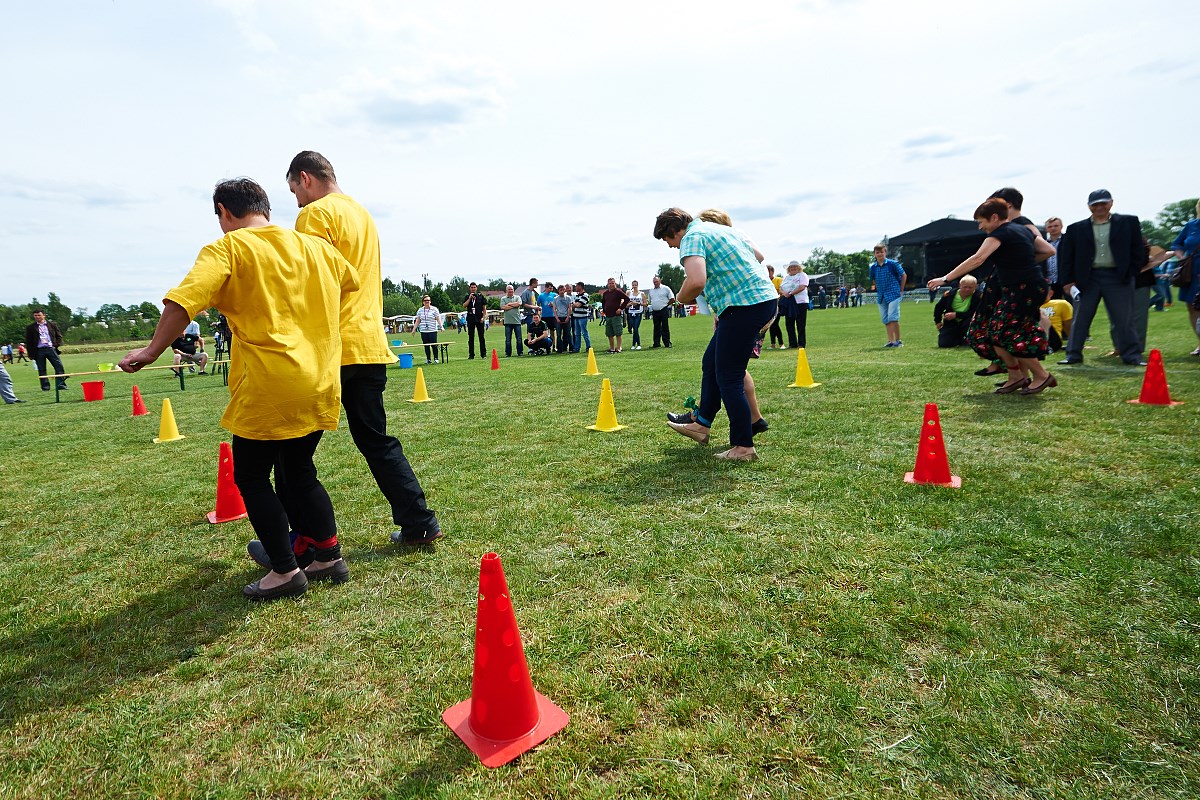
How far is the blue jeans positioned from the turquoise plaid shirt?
12.9m

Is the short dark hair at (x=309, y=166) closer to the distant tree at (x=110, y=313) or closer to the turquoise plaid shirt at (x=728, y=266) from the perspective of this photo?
the turquoise plaid shirt at (x=728, y=266)

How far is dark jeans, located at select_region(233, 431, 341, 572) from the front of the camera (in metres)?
2.93

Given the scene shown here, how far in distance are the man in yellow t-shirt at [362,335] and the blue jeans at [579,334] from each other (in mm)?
14177

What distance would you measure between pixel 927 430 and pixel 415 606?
3161 mm

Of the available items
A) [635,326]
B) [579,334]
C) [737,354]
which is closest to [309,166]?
[737,354]

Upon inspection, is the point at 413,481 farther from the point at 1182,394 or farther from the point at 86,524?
the point at 1182,394

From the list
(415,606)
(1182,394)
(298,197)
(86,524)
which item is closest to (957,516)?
(415,606)

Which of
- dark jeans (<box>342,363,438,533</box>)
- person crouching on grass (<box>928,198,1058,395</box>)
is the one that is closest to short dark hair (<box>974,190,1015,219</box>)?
person crouching on grass (<box>928,198,1058,395</box>)

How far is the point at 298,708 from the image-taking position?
217cm

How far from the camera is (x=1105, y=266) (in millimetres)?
8102

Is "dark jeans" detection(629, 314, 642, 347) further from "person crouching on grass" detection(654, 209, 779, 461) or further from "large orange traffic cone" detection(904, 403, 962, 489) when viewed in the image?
"large orange traffic cone" detection(904, 403, 962, 489)

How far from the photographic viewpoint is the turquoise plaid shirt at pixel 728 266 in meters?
4.61

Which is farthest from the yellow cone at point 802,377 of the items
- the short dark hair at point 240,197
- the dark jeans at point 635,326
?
the dark jeans at point 635,326

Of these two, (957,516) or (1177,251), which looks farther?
(1177,251)
